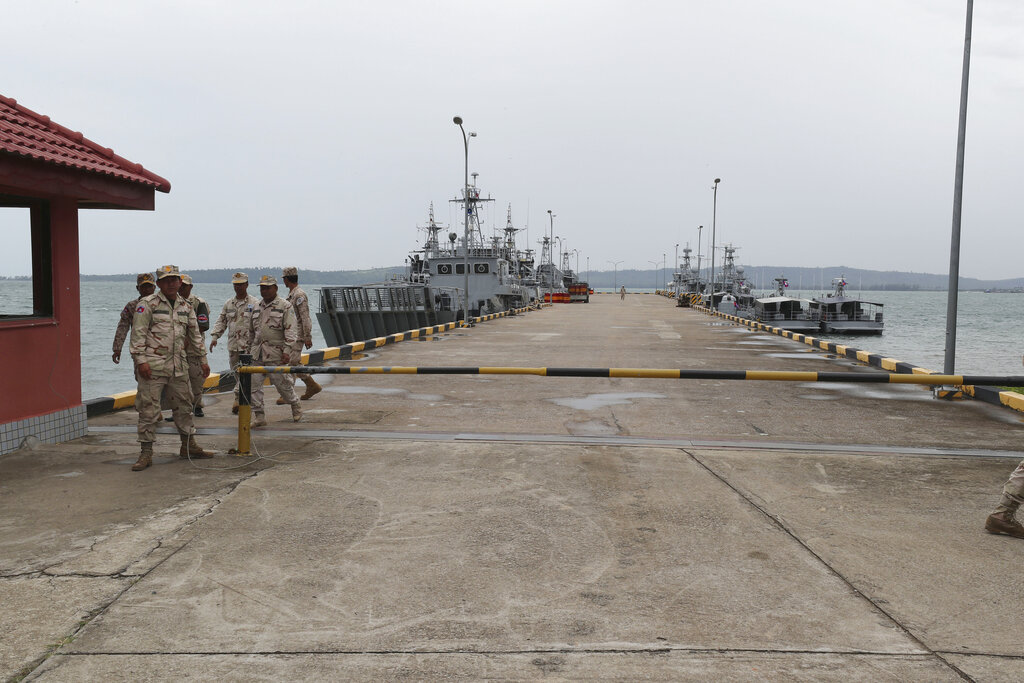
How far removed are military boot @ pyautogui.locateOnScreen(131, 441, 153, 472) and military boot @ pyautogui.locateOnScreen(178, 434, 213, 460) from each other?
1.24 ft

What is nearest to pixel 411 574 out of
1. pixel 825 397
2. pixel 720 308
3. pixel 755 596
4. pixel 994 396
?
pixel 755 596

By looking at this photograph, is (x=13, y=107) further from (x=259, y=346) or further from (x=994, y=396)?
(x=994, y=396)

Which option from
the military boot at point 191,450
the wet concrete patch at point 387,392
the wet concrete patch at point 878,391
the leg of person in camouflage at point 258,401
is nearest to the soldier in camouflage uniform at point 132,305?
the leg of person in camouflage at point 258,401

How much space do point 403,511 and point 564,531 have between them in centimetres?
119

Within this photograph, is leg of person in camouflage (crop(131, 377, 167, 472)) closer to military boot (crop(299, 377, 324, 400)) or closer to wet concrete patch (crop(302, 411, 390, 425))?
wet concrete patch (crop(302, 411, 390, 425))

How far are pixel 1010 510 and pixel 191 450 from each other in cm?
655

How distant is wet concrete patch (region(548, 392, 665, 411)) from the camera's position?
35.3 ft

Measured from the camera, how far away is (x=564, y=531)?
5062 mm

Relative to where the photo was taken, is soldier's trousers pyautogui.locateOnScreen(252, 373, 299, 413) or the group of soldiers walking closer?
the group of soldiers walking

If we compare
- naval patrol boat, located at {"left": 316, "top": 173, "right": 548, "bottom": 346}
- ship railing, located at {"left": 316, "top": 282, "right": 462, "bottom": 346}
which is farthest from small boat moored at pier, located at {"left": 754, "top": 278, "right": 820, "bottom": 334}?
ship railing, located at {"left": 316, "top": 282, "right": 462, "bottom": 346}

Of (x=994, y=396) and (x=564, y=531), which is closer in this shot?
(x=564, y=531)

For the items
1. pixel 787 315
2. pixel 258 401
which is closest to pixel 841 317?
pixel 787 315

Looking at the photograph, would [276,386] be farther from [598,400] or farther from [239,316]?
[598,400]

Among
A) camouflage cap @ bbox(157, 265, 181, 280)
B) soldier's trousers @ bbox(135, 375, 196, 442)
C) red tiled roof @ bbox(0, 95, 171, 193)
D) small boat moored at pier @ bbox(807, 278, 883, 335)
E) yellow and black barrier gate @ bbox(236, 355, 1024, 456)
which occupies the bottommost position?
small boat moored at pier @ bbox(807, 278, 883, 335)
